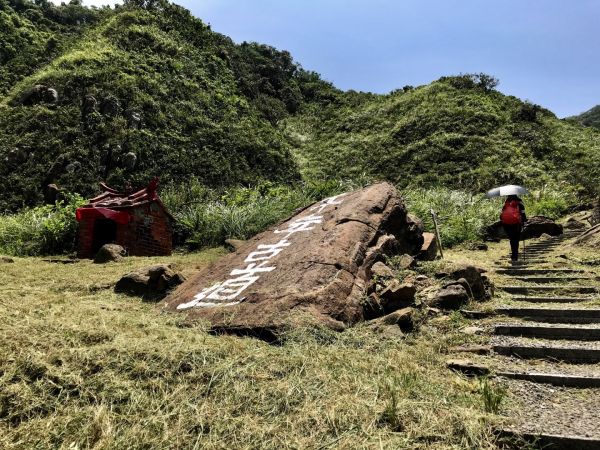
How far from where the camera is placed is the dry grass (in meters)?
2.25

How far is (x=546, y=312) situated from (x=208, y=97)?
2105 centimetres

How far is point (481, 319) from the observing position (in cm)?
434

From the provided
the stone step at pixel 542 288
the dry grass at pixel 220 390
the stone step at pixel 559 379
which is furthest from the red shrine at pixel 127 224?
the stone step at pixel 559 379

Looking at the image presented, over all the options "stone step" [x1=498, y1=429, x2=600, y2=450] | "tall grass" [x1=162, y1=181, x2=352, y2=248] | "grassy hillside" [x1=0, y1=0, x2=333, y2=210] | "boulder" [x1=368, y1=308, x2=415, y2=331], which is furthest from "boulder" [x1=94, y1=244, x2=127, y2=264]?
"grassy hillside" [x1=0, y1=0, x2=333, y2=210]

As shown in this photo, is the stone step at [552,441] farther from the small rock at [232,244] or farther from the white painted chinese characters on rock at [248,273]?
the small rock at [232,244]

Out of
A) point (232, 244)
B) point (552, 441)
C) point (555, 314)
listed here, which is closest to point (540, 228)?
point (232, 244)

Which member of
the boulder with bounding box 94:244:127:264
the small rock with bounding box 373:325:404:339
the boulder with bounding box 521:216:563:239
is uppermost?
the boulder with bounding box 94:244:127:264

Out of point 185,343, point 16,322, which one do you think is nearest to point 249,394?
point 185,343

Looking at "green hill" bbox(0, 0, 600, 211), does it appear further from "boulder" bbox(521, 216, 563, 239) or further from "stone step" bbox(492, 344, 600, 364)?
"stone step" bbox(492, 344, 600, 364)

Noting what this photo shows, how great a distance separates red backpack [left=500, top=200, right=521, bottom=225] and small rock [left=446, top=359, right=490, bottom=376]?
17.7 ft

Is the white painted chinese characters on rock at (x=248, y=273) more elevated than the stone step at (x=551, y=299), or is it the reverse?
the white painted chinese characters on rock at (x=248, y=273)

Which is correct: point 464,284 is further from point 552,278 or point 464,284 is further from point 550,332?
point 552,278

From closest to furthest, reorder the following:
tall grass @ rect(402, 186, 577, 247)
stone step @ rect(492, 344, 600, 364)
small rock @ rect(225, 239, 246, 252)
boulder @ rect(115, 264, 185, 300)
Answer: stone step @ rect(492, 344, 600, 364) < boulder @ rect(115, 264, 185, 300) < small rock @ rect(225, 239, 246, 252) < tall grass @ rect(402, 186, 577, 247)

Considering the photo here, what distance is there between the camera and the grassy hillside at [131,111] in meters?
15.1
